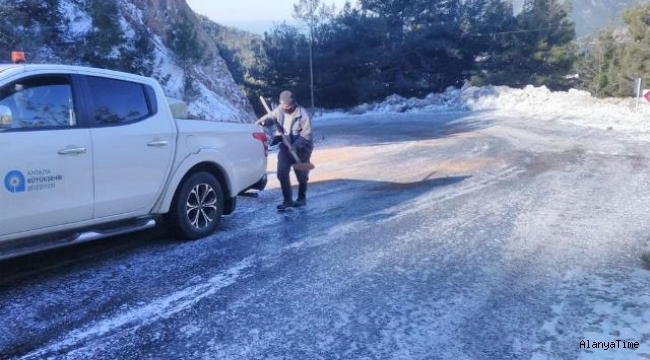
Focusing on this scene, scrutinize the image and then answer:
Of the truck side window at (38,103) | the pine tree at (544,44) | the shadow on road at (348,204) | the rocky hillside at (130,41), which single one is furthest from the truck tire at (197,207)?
the pine tree at (544,44)

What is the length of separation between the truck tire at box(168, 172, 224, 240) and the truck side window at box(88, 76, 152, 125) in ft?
2.93

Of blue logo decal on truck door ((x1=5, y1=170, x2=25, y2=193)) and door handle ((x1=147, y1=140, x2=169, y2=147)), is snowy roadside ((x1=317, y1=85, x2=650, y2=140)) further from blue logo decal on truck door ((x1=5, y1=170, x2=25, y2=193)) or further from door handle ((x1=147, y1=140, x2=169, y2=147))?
blue logo decal on truck door ((x1=5, y1=170, x2=25, y2=193))

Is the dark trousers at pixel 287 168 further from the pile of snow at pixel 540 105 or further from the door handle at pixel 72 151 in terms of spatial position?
the pile of snow at pixel 540 105

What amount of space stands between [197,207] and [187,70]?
1309 cm

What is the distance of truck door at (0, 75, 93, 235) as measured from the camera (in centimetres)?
434

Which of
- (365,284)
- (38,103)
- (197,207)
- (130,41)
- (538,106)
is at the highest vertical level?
(130,41)

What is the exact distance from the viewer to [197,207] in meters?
6.14

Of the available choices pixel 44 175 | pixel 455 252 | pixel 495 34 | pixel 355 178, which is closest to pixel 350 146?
pixel 355 178

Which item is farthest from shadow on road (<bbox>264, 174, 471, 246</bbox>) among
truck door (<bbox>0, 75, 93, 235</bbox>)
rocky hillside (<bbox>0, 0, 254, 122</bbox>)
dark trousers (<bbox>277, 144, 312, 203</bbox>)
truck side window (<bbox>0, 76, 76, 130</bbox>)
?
rocky hillside (<bbox>0, 0, 254, 122</bbox>)

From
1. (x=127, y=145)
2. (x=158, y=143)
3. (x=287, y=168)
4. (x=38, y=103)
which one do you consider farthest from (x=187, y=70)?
(x=38, y=103)

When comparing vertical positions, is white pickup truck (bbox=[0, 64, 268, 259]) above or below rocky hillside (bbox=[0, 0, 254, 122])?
below

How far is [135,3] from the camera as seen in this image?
1834 centimetres

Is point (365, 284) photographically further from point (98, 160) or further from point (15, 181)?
point (15, 181)

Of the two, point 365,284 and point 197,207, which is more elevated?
point 197,207
